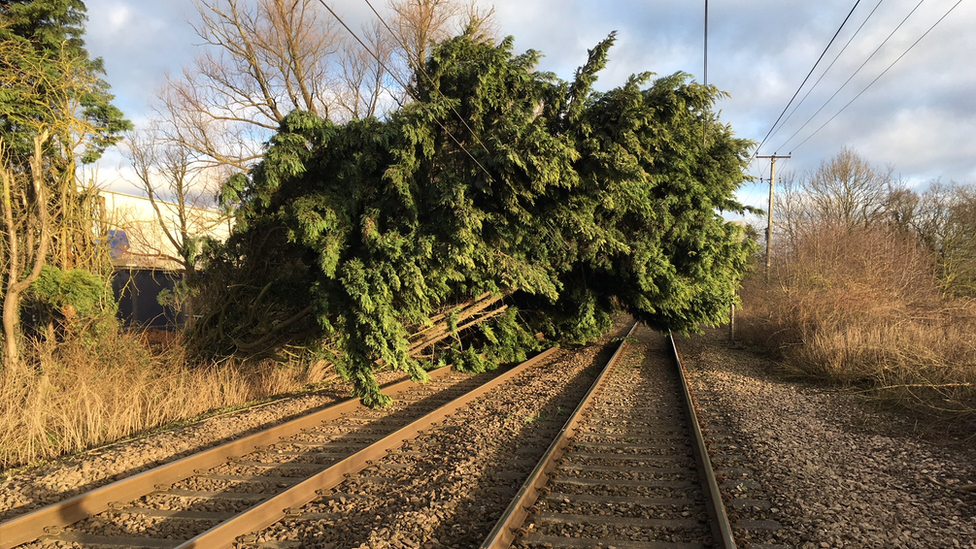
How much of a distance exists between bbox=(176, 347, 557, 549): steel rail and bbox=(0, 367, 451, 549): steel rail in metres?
1.57

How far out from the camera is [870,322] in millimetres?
13461

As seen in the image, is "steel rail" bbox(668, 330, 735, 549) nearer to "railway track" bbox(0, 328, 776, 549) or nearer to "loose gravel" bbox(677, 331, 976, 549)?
"railway track" bbox(0, 328, 776, 549)

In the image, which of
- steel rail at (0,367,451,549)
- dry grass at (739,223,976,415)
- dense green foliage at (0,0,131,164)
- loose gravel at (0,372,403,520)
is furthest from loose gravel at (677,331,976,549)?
dense green foliage at (0,0,131,164)

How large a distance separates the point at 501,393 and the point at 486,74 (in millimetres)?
6658

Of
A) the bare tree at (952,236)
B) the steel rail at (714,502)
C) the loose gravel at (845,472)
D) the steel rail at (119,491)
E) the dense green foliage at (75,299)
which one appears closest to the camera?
the steel rail at (714,502)

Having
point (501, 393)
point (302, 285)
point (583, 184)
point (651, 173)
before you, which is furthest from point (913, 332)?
point (302, 285)

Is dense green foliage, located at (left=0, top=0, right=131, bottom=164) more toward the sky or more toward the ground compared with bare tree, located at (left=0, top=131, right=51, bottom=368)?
more toward the sky

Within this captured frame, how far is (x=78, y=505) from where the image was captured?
4793 millimetres

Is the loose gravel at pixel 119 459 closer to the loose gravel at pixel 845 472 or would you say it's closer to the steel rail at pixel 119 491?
the steel rail at pixel 119 491

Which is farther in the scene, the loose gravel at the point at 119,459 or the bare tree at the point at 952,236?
the bare tree at the point at 952,236

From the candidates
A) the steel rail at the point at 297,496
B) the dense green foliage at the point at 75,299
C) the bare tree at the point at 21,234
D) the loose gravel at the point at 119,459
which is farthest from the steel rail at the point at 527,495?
the bare tree at the point at 21,234

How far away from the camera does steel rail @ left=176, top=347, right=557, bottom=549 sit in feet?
14.0

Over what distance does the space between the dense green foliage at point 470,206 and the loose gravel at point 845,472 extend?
415 cm

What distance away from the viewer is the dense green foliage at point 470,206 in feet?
31.6
